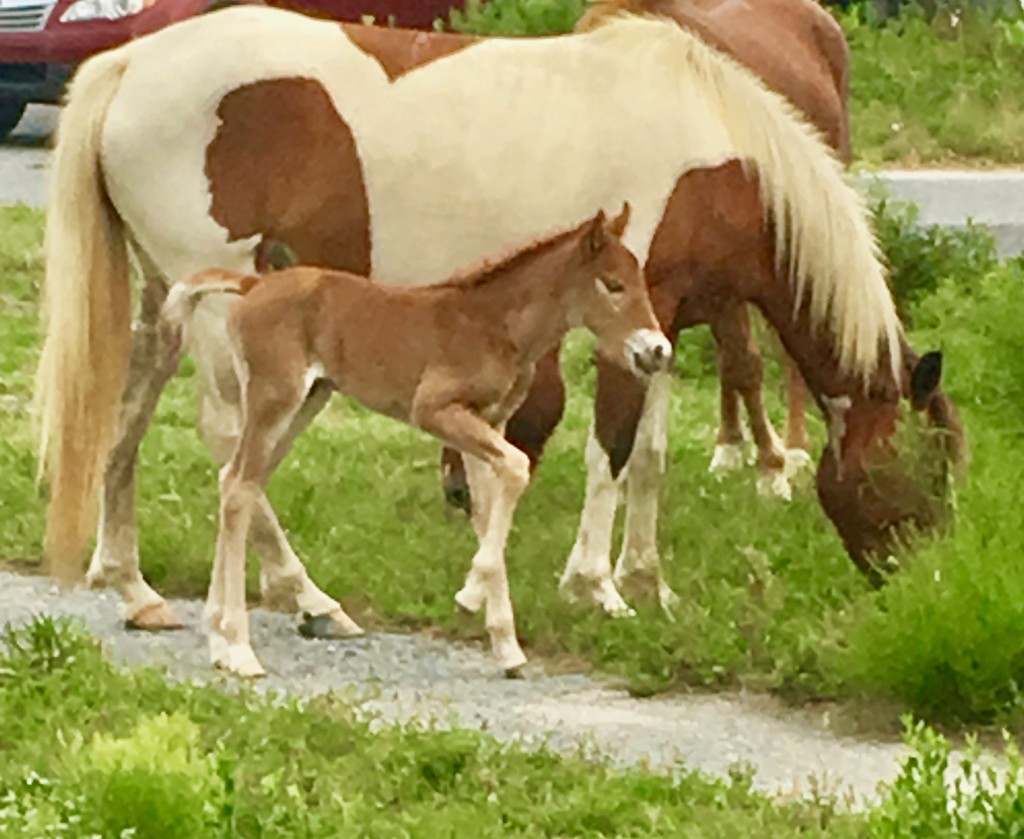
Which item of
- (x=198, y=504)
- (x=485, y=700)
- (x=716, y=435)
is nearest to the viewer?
(x=485, y=700)

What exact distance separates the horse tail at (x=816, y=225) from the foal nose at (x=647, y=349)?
0.80 meters

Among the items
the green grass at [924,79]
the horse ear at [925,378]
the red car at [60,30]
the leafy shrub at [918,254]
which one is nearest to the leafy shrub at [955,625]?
the horse ear at [925,378]

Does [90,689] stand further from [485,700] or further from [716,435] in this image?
[716,435]

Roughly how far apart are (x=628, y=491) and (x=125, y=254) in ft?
5.77

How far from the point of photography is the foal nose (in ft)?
20.6

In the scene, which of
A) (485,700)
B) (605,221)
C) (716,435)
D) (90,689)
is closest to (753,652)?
(485,700)

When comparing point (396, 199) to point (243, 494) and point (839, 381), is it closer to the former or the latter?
point (243, 494)

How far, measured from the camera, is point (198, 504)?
8.20 metres

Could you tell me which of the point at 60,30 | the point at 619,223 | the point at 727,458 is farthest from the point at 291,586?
the point at 60,30

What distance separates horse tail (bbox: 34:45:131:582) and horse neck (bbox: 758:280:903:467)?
1.91 m

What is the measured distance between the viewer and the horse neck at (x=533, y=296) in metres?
6.32

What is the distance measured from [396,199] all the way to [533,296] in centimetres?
69

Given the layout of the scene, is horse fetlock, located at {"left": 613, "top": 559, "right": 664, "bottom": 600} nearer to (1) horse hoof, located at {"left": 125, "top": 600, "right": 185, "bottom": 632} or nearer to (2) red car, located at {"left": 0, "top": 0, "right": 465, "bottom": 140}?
(1) horse hoof, located at {"left": 125, "top": 600, "right": 185, "bottom": 632}

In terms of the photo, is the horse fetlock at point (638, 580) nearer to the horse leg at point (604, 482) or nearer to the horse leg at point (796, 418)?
the horse leg at point (604, 482)
